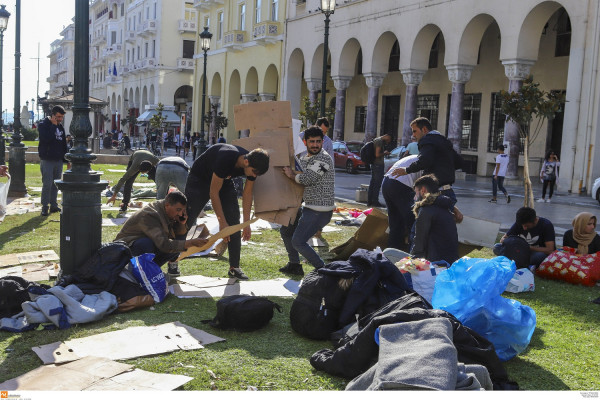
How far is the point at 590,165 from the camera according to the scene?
19.7 m

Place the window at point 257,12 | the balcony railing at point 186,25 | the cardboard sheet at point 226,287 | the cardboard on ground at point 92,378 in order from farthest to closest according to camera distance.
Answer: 1. the balcony railing at point 186,25
2. the window at point 257,12
3. the cardboard sheet at point 226,287
4. the cardboard on ground at point 92,378

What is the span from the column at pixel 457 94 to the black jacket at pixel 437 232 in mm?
18139

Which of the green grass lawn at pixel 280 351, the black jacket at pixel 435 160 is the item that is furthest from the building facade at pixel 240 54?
the green grass lawn at pixel 280 351

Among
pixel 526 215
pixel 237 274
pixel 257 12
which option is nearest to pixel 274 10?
pixel 257 12

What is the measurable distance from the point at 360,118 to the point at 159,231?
29.8 m

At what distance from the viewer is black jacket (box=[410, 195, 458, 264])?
21.6 feet

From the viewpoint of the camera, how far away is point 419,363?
12.1 feet

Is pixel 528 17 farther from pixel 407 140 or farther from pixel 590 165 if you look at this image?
pixel 407 140

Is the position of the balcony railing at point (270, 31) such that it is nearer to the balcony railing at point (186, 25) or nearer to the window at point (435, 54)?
the window at point (435, 54)

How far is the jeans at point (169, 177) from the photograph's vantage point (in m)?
9.55

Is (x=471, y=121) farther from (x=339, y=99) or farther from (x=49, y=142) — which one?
(x=49, y=142)

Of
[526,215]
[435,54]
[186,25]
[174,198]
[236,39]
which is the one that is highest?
[186,25]

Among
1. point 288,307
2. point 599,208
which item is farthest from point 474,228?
point 599,208

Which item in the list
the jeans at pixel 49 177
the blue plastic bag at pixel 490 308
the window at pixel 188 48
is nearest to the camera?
the blue plastic bag at pixel 490 308
